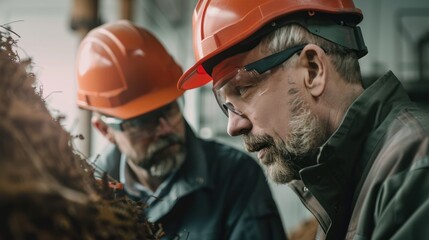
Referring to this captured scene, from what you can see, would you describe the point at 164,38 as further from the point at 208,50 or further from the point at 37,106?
the point at 37,106

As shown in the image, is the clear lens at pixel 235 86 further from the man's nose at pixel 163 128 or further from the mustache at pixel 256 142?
the man's nose at pixel 163 128

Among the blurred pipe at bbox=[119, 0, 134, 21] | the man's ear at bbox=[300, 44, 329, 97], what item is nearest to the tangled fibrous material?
the man's ear at bbox=[300, 44, 329, 97]

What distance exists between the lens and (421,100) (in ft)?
22.5

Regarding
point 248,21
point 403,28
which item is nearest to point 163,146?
point 248,21

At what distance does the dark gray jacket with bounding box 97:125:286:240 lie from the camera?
89.6 inches

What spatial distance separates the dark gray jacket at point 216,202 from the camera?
2.28 meters

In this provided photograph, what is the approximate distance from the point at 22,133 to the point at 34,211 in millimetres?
123

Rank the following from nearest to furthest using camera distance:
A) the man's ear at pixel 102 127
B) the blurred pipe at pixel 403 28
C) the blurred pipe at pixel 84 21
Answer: the man's ear at pixel 102 127
the blurred pipe at pixel 84 21
the blurred pipe at pixel 403 28

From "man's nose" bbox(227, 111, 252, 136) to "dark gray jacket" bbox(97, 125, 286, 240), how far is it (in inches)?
33.3

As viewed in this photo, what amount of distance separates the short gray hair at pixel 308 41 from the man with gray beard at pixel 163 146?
1031mm

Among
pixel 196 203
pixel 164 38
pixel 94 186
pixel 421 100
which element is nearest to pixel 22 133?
pixel 94 186

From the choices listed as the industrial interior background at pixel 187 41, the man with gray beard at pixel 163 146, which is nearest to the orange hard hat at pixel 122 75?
the man with gray beard at pixel 163 146

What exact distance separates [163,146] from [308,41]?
1134mm

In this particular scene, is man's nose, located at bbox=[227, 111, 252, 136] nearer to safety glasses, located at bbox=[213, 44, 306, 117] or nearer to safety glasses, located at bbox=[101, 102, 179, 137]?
safety glasses, located at bbox=[213, 44, 306, 117]
